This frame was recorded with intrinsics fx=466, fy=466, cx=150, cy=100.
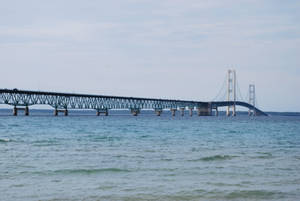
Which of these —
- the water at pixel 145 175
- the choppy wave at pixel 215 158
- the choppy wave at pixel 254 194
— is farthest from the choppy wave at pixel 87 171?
the choppy wave at pixel 254 194

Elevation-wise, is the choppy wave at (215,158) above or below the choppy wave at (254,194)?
above

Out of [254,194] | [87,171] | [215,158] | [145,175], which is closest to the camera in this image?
[254,194]

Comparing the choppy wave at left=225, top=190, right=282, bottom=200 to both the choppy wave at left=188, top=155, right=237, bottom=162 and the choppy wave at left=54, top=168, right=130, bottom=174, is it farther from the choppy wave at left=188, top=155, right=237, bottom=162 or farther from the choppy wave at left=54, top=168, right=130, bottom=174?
the choppy wave at left=188, top=155, right=237, bottom=162

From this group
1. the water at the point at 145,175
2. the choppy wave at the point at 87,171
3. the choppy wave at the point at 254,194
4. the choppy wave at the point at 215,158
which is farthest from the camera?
the choppy wave at the point at 215,158

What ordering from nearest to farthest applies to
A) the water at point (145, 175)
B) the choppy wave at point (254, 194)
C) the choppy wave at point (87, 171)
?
1. the choppy wave at point (254, 194)
2. the water at point (145, 175)
3. the choppy wave at point (87, 171)

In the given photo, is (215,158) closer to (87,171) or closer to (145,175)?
(145,175)

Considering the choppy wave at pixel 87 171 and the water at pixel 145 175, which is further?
the choppy wave at pixel 87 171

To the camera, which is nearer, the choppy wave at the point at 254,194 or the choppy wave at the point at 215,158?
the choppy wave at the point at 254,194

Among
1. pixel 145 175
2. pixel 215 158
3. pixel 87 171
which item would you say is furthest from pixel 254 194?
pixel 215 158

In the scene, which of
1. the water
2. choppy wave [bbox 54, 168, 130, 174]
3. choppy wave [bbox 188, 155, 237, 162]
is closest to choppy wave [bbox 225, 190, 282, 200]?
the water

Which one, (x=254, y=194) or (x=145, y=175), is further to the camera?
(x=145, y=175)

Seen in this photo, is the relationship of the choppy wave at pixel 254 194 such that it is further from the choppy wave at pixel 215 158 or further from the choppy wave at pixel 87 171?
the choppy wave at pixel 215 158

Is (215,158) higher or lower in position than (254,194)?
higher

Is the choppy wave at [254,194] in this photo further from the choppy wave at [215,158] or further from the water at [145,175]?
the choppy wave at [215,158]
